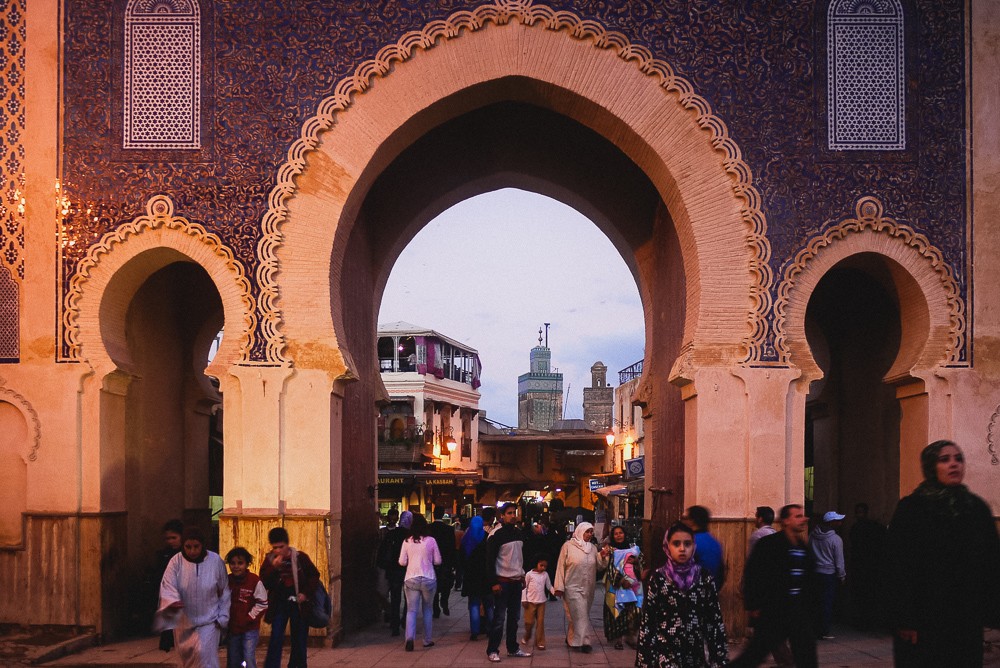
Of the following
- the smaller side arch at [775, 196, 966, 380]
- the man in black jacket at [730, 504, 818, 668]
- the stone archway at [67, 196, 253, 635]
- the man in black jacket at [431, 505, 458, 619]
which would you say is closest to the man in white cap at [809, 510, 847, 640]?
the smaller side arch at [775, 196, 966, 380]

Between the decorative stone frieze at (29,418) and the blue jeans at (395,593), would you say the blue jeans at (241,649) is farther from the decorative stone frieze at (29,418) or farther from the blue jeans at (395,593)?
the blue jeans at (395,593)

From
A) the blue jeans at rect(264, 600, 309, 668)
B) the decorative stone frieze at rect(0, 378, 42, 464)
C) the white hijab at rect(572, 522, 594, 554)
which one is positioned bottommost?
the blue jeans at rect(264, 600, 309, 668)

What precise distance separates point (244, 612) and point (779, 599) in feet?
10.0

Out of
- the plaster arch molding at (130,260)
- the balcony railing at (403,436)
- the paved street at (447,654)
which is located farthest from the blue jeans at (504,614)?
the balcony railing at (403,436)

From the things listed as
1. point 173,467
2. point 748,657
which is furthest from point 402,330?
point 748,657

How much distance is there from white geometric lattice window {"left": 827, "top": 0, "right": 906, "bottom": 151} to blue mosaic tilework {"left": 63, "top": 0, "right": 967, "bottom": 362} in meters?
0.09

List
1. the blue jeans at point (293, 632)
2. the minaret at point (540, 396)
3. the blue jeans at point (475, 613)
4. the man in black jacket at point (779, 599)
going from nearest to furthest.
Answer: the man in black jacket at point (779, 599) < the blue jeans at point (293, 632) < the blue jeans at point (475, 613) < the minaret at point (540, 396)

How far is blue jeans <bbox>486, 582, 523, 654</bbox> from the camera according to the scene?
27.4 ft

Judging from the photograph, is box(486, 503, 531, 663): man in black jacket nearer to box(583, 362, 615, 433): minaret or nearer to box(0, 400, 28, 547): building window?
box(0, 400, 28, 547): building window

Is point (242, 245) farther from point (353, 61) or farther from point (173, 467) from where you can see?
point (173, 467)

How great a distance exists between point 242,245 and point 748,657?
5474 millimetres

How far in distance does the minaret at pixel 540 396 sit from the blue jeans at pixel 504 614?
57.8 metres

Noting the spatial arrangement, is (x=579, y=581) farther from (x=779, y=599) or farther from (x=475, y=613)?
(x=779, y=599)

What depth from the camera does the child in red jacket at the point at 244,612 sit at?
6.05 meters
